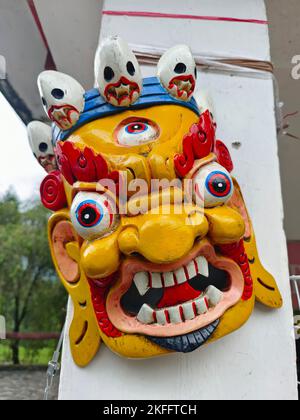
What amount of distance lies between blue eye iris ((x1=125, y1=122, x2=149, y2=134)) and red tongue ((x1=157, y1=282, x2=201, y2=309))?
0.38m

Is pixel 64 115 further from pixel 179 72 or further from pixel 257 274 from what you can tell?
pixel 257 274

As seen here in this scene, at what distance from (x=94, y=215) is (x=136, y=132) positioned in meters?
0.23

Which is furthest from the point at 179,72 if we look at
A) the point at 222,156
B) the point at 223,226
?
the point at 223,226

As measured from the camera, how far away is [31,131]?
3.91 ft

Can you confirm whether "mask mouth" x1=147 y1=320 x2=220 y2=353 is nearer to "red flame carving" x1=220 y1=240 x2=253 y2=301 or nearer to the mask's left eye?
"red flame carving" x1=220 y1=240 x2=253 y2=301

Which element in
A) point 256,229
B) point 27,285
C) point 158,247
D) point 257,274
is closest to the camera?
point 158,247

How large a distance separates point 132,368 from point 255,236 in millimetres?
505

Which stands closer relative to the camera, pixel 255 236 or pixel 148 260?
pixel 148 260

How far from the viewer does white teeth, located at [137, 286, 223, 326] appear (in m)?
0.89

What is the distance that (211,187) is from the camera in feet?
3.04

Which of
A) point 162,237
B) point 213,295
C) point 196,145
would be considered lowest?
point 213,295

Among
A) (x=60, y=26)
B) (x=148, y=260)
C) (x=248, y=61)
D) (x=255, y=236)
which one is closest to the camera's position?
(x=148, y=260)

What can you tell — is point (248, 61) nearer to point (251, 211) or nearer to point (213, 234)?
point (251, 211)
